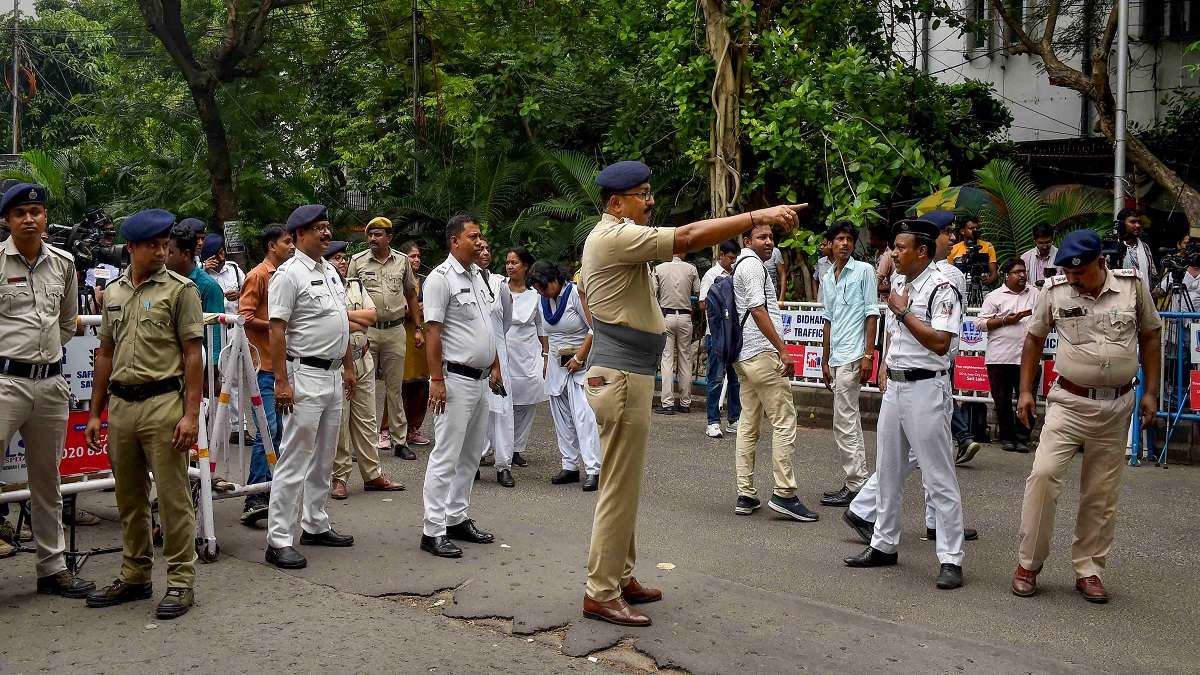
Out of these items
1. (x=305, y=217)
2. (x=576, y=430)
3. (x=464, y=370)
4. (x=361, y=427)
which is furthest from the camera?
(x=576, y=430)

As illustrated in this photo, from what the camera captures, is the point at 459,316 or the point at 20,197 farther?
the point at 459,316

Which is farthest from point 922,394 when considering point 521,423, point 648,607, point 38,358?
point 38,358

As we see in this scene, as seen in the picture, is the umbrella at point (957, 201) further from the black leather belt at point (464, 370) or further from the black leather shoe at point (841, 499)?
the black leather belt at point (464, 370)

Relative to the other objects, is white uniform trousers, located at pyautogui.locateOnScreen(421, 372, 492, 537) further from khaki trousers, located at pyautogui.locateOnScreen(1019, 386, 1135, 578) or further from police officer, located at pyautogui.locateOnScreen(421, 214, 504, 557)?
khaki trousers, located at pyautogui.locateOnScreen(1019, 386, 1135, 578)

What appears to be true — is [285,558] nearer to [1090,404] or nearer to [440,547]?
[440,547]

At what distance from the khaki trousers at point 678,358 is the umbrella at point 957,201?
3.07m

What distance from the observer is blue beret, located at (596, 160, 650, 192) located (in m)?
5.72

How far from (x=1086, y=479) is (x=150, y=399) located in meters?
4.95

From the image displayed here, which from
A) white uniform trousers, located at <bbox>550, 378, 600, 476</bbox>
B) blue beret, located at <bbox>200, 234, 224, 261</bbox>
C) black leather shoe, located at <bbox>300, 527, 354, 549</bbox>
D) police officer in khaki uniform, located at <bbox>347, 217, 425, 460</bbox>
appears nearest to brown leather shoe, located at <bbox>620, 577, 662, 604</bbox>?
black leather shoe, located at <bbox>300, 527, 354, 549</bbox>

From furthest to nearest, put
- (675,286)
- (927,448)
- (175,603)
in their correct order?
1. (675,286)
2. (927,448)
3. (175,603)

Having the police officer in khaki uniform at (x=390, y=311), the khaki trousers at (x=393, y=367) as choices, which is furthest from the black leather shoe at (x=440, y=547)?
the khaki trousers at (x=393, y=367)

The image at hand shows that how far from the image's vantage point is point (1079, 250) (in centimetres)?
625

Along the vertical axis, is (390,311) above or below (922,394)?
above

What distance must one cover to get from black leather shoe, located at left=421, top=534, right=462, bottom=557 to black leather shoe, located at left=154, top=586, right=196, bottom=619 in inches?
59.7
